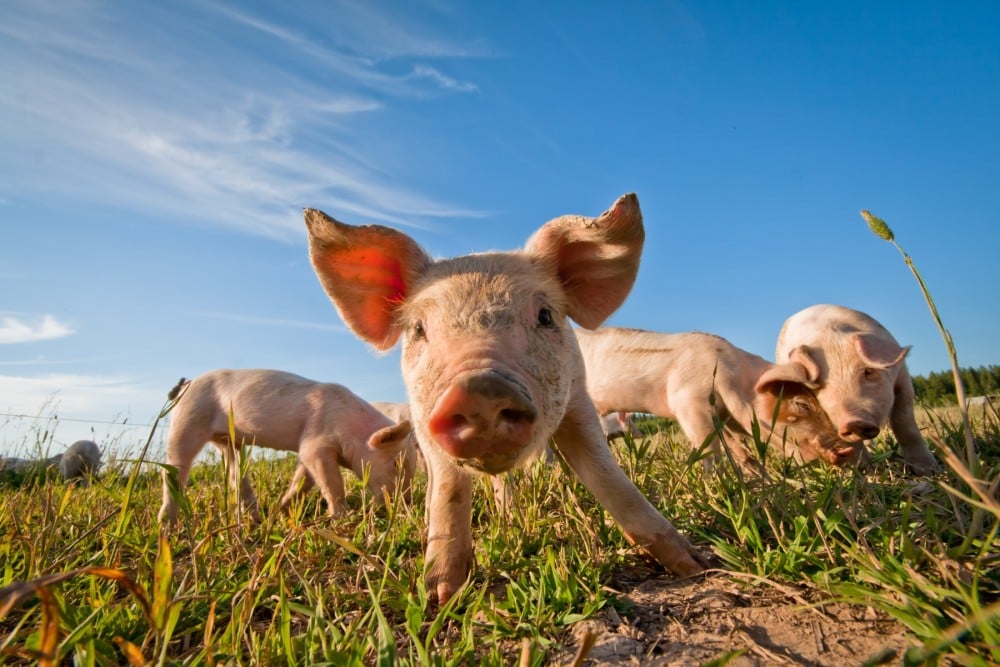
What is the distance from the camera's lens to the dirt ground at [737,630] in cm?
206

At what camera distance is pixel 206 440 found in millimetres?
7781

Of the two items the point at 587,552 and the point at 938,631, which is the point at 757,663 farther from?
the point at 587,552

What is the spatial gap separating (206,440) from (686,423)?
5562mm

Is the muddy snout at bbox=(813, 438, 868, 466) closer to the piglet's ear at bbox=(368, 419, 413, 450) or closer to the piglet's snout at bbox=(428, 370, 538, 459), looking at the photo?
the piglet's ear at bbox=(368, 419, 413, 450)

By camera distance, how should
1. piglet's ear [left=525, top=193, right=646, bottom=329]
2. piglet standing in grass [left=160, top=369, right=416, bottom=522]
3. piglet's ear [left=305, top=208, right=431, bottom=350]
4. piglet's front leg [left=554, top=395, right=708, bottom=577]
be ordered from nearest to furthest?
piglet's front leg [left=554, top=395, right=708, bottom=577]
piglet's ear [left=525, top=193, right=646, bottom=329]
piglet's ear [left=305, top=208, right=431, bottom=350]
piglet standing in grass [left=160, top=369, right=416, bottom=522]

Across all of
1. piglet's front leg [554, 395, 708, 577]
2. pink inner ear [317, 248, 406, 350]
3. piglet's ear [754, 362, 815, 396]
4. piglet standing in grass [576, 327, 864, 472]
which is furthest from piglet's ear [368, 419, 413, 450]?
piglet's ear [754, 362, 815, 396]

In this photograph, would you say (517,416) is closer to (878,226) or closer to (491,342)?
(491,342)

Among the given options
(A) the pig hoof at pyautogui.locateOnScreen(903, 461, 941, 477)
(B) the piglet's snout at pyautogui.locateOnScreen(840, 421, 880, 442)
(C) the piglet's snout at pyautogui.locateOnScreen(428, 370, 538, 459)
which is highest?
(B) the piglet's snout at pyautogui.locateOnScreen(840, 421, 880, 442)

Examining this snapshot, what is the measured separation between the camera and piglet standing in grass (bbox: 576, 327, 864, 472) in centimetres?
602

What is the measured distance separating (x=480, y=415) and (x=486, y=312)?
72 cm

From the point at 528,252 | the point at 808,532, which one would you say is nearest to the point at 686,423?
the point at 528,252

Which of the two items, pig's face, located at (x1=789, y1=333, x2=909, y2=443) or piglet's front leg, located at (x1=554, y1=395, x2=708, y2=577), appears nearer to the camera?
piglet's front leg, located at (x1=554, y1=395, x2=708, y2=577)

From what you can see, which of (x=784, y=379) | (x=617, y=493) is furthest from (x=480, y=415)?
(x=784, y=379)

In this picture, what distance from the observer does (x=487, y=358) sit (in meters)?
2.64
